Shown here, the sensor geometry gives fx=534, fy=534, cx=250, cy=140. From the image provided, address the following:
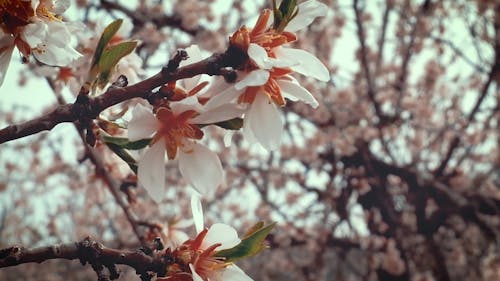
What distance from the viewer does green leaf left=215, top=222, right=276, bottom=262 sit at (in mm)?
809

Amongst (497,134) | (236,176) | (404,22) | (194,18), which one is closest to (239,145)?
(236,176)

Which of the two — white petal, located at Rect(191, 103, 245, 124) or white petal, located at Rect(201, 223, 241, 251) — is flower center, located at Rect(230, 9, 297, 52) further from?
white petal, located at Rect(201, 223, 241, 251)

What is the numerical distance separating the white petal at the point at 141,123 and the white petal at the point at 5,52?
216 mm

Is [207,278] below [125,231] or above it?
above

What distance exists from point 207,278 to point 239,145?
4.20 metres

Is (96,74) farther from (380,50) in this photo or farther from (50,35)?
(380,50)

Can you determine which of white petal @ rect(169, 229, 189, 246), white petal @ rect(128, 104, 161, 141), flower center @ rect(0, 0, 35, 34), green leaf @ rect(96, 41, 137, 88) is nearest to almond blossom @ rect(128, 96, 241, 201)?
white petal @ rect(128, 104, 161, 141)

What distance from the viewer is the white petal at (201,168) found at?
32.8 inches

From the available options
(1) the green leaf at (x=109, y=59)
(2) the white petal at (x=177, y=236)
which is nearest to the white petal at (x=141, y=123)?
(1) the green leaf at (x=109, y=59)

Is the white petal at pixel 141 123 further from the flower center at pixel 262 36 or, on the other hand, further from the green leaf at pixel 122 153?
the flower center at pixel 262 36

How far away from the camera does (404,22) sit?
457cm

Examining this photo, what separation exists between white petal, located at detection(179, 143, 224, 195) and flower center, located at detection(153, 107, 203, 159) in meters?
0.02

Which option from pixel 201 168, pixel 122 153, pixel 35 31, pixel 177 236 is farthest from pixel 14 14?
pixel 177 236

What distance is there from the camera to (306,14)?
2.70 feet
